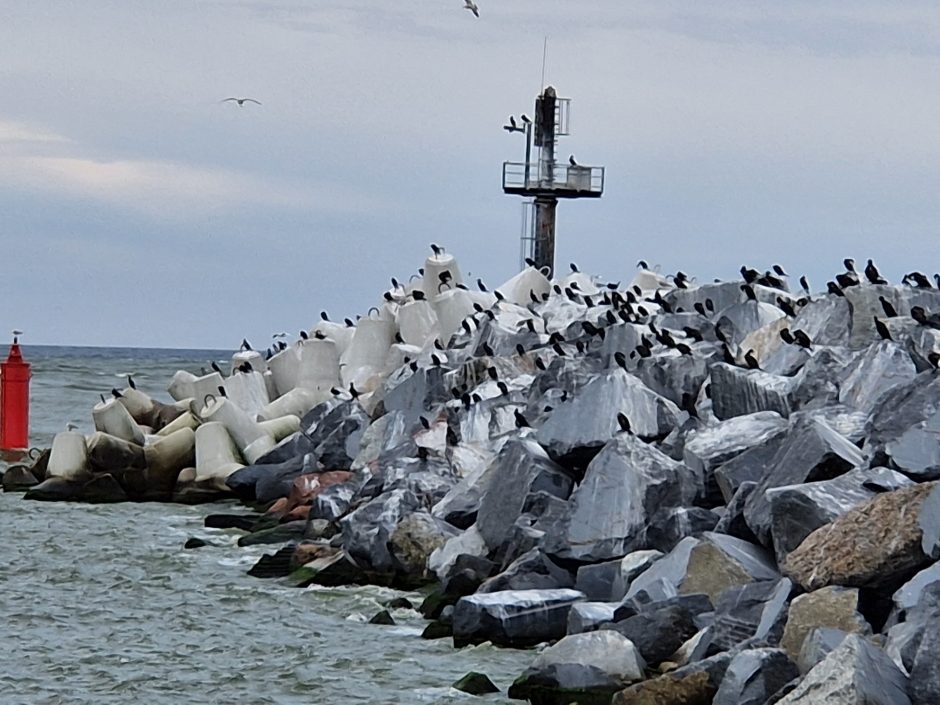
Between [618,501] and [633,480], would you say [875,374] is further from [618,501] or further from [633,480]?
[618,501]

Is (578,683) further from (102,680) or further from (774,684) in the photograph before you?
(102,680)

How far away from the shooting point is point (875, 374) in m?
10.9

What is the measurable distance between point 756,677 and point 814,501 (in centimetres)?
150

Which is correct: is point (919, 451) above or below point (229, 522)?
above

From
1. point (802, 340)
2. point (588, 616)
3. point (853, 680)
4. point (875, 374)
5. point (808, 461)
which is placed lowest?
point (588, 616)

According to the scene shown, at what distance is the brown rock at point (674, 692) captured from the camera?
7.61 meters

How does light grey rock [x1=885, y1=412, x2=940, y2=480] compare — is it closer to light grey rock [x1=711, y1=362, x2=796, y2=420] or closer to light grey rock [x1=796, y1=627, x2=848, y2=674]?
light grey rock [x1=796, y1=627, x2=848, y2=674]

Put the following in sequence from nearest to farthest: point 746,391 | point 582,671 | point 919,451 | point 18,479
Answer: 1. point 582,671
2. point 919,451
3. point 746,391
4. point 18,479

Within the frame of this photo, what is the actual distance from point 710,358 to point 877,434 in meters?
3.46

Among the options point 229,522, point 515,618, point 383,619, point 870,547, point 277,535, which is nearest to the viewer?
point 870,547

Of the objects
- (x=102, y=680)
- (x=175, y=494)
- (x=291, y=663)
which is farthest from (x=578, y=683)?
(x=175, y=494)

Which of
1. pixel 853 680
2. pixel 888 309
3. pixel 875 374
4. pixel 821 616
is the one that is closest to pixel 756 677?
pixel 821 616

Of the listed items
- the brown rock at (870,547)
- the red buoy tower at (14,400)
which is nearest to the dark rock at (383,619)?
the brown rock at (870,547)

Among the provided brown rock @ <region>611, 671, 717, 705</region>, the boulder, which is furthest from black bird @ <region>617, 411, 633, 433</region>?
brown rock @ <region>611, 671, 717, 705</region>
